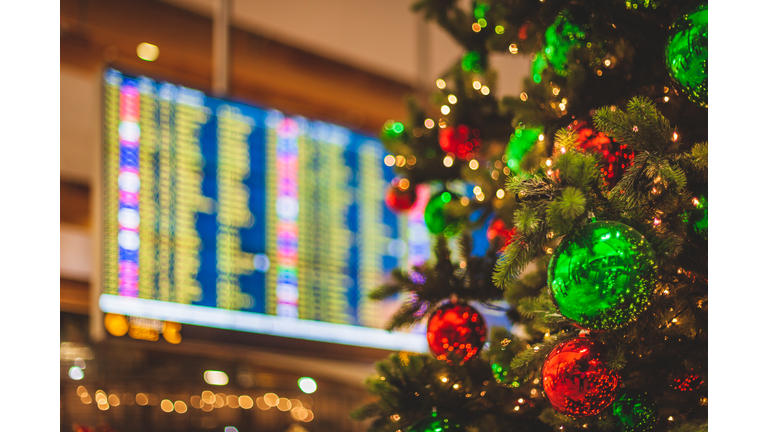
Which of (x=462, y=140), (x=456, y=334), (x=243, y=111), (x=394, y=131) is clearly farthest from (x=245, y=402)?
(x=456, y=334)

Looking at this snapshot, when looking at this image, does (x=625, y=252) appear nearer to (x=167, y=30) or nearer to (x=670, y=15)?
(x=670, y=15)

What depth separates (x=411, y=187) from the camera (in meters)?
1.68

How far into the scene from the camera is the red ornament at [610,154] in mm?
946

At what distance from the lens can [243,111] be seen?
95.8 inches

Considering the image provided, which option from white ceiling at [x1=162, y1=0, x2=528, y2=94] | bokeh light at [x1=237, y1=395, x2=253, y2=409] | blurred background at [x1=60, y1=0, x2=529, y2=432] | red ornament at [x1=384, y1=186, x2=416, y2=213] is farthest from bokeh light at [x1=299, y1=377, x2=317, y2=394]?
red ornament at [x1=384, y1=186, x2=416, y2=213]

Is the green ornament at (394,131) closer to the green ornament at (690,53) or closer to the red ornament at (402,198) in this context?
the red ornament at (402,198)

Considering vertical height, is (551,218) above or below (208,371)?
below

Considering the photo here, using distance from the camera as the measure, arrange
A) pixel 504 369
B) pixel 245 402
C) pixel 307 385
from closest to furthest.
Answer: pixel 504 369 → pixel 245 402 → pixel 307 385

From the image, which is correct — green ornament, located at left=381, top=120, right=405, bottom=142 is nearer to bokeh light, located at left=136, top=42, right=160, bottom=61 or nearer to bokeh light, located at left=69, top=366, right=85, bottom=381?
bokeh light, located at left=136, top=42, right=160, bottom=61

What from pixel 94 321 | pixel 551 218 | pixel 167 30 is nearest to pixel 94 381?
pixel 94 321

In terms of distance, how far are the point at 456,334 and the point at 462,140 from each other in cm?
52

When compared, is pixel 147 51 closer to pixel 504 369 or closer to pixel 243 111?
pixel 243 111
